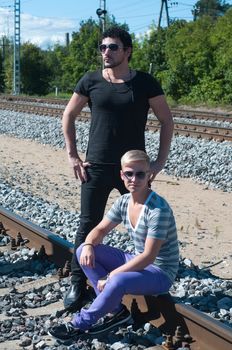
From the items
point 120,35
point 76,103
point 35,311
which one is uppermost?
point 120,35

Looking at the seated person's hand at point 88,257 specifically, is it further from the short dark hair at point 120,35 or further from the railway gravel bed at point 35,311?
the short dark hair at point 120,35

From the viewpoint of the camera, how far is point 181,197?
10.5m

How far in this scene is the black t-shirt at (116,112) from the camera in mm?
4621

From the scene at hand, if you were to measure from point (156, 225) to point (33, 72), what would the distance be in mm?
52306

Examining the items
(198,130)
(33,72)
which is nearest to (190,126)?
(198,130)

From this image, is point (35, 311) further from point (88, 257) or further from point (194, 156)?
point (194, 156)

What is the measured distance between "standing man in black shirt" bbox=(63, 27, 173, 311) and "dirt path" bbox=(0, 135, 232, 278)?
6.90 ft

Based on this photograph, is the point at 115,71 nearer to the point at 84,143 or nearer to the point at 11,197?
the point at 11,197

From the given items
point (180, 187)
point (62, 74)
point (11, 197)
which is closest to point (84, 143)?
point (180, 187)

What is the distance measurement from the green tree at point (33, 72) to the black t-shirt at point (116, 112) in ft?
164

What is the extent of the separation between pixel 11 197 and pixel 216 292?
203 inches

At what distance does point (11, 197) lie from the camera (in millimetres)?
9594

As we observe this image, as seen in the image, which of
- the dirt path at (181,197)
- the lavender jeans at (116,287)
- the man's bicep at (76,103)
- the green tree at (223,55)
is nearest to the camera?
the lavender jeans at (116,287)

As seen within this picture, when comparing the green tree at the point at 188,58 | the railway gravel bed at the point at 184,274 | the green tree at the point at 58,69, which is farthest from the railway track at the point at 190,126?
the green tree at the point at 58,69
